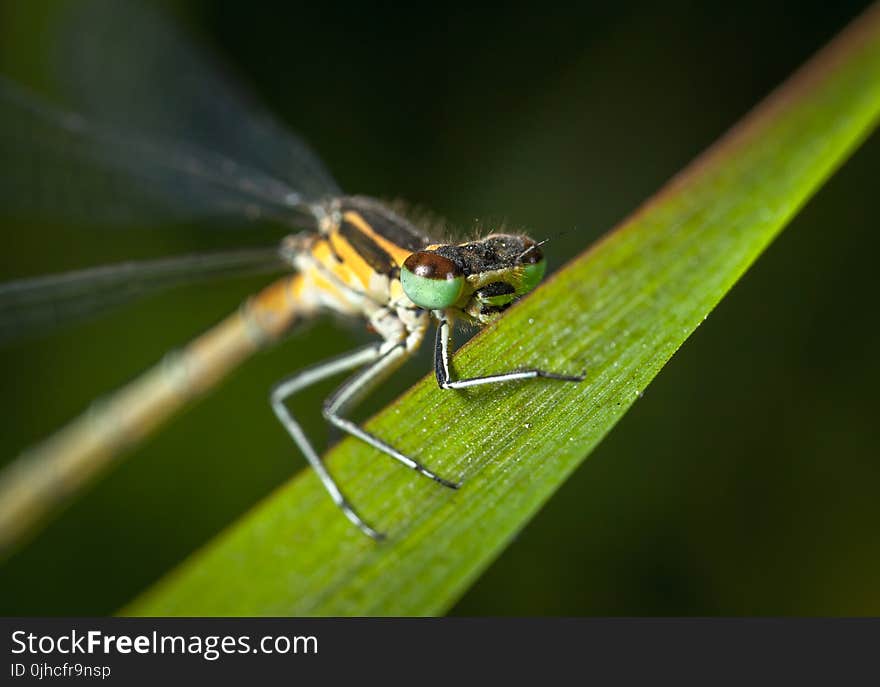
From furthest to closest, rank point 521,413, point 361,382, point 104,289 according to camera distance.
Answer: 1. point 104,289
2. point 361,382
3. point 521,413

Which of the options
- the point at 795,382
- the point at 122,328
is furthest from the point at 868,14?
the point at 122,328

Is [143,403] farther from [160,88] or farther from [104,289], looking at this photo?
[160,88]

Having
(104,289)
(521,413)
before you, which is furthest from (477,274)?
(104,289)

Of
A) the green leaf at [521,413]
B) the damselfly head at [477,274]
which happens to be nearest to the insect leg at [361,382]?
the damselfly head at [477,274]

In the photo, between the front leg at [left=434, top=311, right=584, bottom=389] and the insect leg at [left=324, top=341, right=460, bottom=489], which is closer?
the front leg at [left=434, top=311, right=584, bottom=389]

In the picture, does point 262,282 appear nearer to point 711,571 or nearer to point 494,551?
point 711,571

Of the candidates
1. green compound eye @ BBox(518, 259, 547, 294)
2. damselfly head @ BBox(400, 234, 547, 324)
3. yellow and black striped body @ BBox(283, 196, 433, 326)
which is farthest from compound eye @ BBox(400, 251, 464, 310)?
yellow and black striped body @ BBox(283, 196, 433, 326)

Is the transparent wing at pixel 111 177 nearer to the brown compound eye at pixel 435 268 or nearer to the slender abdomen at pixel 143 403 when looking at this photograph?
the slender abdomen at pixel 143 403

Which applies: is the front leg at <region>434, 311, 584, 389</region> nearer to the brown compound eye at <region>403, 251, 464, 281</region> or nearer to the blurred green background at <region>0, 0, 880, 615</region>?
the brown compound eye at <region>403, 251, 464, 281</region>
